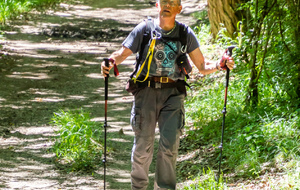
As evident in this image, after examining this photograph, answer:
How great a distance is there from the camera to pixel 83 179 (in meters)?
A: 6.46

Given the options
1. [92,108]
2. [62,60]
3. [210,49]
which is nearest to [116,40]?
[62,60]

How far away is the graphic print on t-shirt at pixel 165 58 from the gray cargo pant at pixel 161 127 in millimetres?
199

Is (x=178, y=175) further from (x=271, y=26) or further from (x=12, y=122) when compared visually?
(x=12, y=122)

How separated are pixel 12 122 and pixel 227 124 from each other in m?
3.80

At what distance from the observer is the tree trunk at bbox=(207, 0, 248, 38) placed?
10430 millimetres

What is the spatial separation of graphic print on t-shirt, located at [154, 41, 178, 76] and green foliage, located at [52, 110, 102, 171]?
2595mm

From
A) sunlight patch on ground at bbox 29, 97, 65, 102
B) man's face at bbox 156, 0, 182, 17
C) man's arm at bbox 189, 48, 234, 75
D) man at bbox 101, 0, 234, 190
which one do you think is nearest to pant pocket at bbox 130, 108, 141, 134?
man at bbox 101, 0, 234, 190

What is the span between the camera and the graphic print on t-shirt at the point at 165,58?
15.5ft

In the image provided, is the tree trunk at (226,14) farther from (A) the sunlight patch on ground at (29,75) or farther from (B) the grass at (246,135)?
(A) the sunlight patch on ground at (29,75)

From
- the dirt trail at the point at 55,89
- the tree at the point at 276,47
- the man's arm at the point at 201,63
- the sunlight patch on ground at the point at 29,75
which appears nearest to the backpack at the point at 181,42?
the man's arm at the point at 201,63

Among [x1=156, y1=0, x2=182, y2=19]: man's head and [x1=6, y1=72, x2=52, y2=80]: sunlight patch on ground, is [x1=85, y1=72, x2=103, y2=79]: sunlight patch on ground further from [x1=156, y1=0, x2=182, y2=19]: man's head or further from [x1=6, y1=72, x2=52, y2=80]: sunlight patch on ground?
[x1=156, y1=0, x2=182, y2=19]: man's head

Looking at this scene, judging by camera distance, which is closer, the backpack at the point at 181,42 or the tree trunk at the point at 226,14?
the backpack at the point at 181,42

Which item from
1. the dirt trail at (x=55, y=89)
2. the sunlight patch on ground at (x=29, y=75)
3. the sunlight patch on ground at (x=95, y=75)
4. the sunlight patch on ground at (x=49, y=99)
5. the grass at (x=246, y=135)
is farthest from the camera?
the sunlight patch on ground at (x=95, y=75)

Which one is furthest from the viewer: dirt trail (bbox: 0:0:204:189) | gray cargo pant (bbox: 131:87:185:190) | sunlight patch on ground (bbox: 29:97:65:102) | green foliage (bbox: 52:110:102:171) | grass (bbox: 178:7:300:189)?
sunlight patch on ground (bbox: 29:97:65:102)
